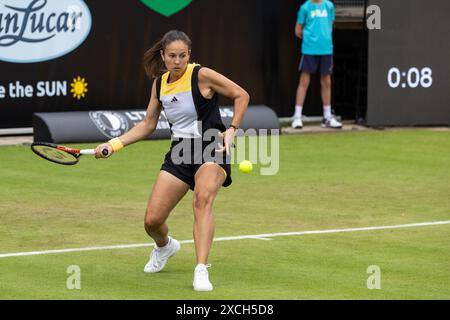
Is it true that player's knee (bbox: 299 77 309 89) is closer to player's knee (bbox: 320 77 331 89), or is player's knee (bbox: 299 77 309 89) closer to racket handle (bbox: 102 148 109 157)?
player's knee (bbox: 320 77 331 89)

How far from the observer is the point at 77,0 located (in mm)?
17578

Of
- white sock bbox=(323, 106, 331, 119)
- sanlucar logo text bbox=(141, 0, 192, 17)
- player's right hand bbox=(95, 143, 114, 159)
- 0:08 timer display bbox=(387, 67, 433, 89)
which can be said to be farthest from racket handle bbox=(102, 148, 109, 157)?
0:08 timer display bbox=(387, 67, 433, 89)

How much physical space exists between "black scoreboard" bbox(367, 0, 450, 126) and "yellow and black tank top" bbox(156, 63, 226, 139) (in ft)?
32.4

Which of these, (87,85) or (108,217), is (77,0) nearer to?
(87,85)

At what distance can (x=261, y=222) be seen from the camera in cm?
1182

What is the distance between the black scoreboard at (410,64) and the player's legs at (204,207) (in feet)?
33.3

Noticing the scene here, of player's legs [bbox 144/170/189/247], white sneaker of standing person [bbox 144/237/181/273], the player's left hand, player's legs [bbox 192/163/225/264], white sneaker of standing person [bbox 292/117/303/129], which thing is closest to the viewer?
player's legs [bbox 192/163/225/264]

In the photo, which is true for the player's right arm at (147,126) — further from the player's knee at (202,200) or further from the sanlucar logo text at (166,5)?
the sanlucar logo text at (166,5)

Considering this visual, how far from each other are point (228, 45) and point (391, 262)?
31.0 ft

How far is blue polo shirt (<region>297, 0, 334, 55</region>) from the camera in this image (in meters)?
18.7

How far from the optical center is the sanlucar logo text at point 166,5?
1814cm

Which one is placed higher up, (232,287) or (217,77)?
(217,77)

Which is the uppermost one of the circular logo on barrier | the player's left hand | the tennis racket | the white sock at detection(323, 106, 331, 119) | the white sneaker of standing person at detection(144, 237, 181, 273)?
the player's left hand
